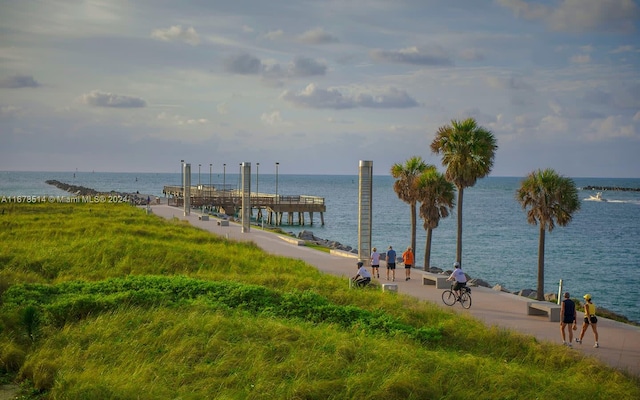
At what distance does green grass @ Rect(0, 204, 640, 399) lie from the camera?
10.6 metres

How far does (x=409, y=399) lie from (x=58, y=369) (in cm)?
595

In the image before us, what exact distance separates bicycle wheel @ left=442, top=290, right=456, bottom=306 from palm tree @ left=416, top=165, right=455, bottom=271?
45.9 ft

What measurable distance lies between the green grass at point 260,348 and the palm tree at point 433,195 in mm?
16074

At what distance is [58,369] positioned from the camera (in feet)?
36.0

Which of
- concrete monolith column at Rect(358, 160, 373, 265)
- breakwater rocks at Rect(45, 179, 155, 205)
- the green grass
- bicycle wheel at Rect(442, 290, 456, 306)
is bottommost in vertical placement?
breakwater rocks at Rect(45, 179, 155, 205)

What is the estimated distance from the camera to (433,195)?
3525 centimetres

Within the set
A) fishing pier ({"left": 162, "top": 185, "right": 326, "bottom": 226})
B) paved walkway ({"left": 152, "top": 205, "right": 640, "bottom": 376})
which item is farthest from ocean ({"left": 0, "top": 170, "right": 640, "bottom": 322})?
paved walkway ({"left": 152, "top": 205, "right": 640, "bottom": 376})

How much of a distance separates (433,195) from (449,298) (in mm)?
15474

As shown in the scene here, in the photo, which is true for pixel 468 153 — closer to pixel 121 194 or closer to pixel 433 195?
pixel 433 195

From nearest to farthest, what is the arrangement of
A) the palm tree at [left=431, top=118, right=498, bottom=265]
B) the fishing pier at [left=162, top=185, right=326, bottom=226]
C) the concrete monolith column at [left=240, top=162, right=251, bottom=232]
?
the palm tree at [left=431, top=118, right=498, bottom=265]
the concrete monolith column at [left=240, top=162, right=251, bottom=232]
the fishing pier at [left=162, top=185, right=326, bottom=226]

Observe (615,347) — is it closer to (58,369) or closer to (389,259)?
(389,259)

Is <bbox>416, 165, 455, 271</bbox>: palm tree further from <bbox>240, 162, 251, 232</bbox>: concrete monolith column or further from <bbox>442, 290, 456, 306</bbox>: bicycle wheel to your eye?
<bbox>442, 290, 456, 306</bbox>: bicycle wheel

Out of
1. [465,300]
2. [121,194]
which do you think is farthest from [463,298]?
[121,194]

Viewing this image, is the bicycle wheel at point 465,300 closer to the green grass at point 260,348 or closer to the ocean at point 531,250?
the green grass at point 260,348
